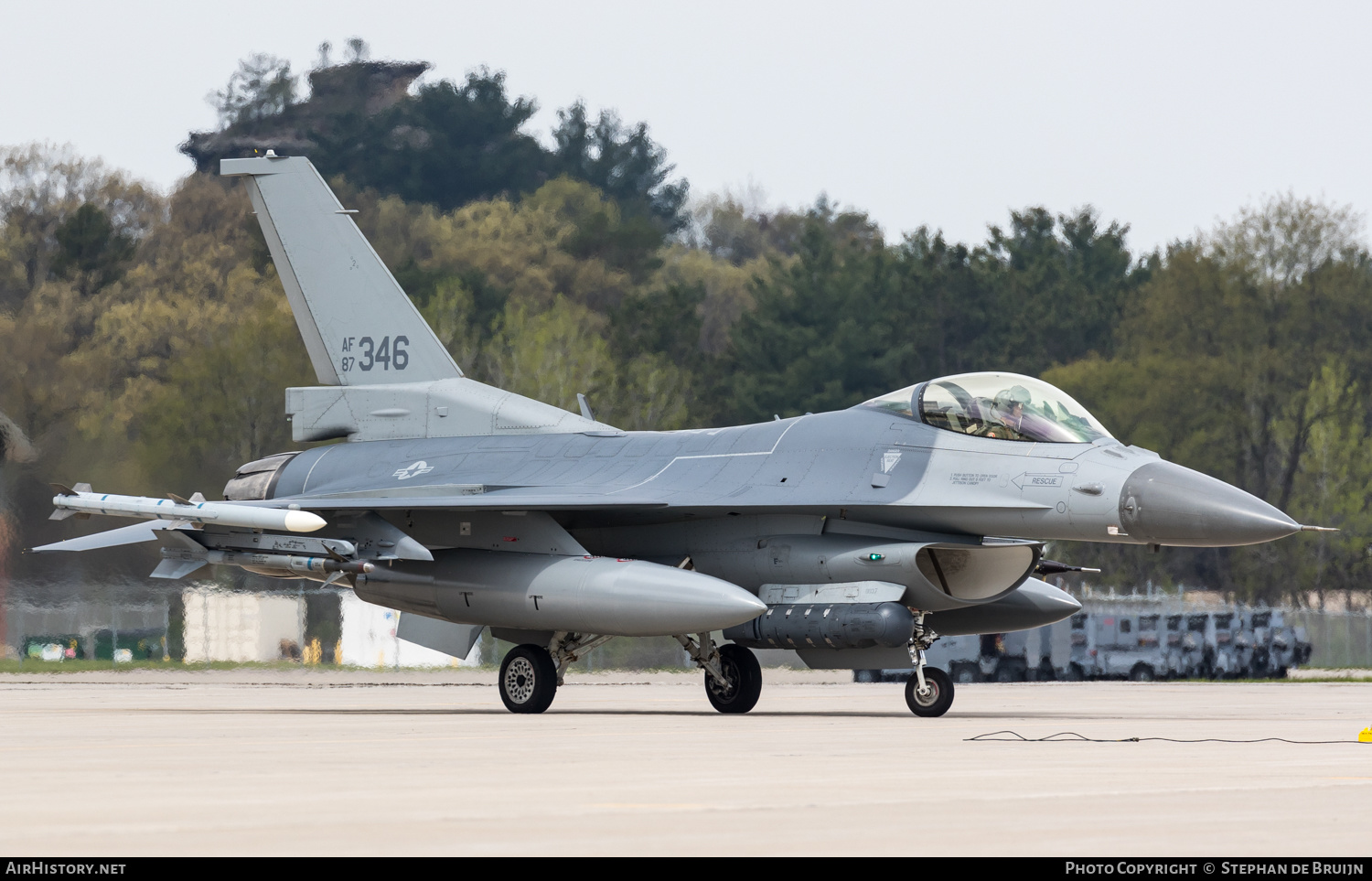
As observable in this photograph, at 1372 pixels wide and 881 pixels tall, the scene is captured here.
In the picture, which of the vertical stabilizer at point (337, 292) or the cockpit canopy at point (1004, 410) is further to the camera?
the vertical stabilizer at point (337, 292)

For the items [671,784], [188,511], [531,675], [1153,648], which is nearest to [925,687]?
→ [531,675]

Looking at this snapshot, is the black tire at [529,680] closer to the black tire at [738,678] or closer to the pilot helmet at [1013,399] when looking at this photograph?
the black tire at [738,678]

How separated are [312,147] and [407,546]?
65126mm

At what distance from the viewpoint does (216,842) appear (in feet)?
22.0

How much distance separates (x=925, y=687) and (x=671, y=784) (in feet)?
25.0

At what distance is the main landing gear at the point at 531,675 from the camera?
17.5 meters

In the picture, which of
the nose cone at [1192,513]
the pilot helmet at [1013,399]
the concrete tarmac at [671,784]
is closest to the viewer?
the concrete tarmac at [671,784]

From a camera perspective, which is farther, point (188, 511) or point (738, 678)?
point (738, 678)

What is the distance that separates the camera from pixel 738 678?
691 inches

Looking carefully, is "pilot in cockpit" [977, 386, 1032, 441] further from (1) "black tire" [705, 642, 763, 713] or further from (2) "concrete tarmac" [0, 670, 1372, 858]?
(1) "black tire" [705, 642, 763, 713]

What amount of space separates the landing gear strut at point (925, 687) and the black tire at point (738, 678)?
5.47ft

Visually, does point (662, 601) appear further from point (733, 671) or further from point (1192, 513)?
point (1192, 513)

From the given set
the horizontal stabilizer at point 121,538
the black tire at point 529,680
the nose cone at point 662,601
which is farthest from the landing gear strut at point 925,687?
the horizontal stabilizer at point 121,538

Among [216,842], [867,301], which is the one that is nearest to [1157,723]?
[216,842]
